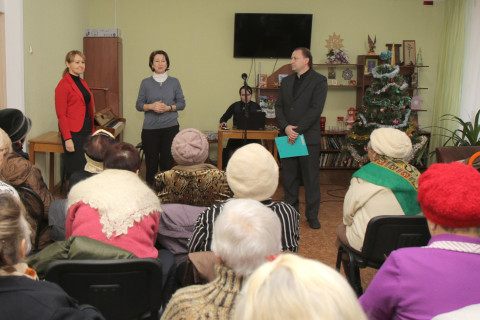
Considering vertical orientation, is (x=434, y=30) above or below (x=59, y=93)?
above

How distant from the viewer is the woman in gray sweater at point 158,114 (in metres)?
4.71

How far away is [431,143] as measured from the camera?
7.22 m

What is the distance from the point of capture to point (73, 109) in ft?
14.4

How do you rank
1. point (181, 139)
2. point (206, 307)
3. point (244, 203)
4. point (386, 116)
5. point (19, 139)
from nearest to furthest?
point (206, 307) < point (244, 203) < point (181, 139) < point (19, 139) < point (386, 116)

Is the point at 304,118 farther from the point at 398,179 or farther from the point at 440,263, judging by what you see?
the point at 440,263

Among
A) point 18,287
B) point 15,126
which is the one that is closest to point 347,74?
point 15,126

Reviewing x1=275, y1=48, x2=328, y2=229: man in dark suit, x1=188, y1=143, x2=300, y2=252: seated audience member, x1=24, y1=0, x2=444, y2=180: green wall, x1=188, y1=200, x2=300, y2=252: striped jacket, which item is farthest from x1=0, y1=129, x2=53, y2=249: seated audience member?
x1=24, y1=0, x2=444, y2=180: green wall

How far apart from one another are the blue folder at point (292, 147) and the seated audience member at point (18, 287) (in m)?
3.18

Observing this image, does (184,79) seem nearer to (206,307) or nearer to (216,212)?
(216,212)

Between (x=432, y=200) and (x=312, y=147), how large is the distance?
2.85m

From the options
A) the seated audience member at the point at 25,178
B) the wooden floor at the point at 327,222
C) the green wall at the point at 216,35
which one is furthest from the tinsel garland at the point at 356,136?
the seated audience member at the point at 25,178

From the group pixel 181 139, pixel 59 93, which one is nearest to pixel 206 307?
pixel 181 139

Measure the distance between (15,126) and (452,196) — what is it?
2925mm

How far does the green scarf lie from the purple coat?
3.93 ft
